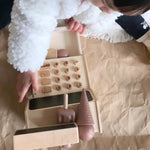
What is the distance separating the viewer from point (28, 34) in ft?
1.52

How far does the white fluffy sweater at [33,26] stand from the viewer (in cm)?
44

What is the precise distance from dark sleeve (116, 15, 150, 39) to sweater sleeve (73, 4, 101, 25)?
0.11 meters

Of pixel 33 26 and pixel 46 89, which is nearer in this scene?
pixel 33 26

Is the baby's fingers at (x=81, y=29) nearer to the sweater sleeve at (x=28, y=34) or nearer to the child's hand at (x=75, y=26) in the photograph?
the child's hand at (x=75, y=26)

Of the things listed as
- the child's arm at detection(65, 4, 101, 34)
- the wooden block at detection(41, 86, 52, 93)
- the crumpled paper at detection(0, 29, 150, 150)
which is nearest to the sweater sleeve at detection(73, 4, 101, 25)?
the child's arm at detection(65, 4, 101, 34)

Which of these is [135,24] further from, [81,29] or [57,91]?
[57,91]

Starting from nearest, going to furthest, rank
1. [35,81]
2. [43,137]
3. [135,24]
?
[43,137]
[35,81]
[135,24]

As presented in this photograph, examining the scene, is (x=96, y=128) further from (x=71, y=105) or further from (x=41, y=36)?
(x=41, y=36)

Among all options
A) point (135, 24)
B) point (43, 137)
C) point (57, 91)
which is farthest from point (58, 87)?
point (135, 24)

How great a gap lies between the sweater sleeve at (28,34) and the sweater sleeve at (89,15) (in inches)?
4.4

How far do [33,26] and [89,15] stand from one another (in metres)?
0.17

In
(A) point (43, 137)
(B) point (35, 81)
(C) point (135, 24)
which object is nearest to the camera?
(A) point (43, 137)

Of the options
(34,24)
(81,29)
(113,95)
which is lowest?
(113,95)

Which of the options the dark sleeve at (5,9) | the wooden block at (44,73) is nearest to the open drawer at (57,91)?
the wooden block at (44,73)
